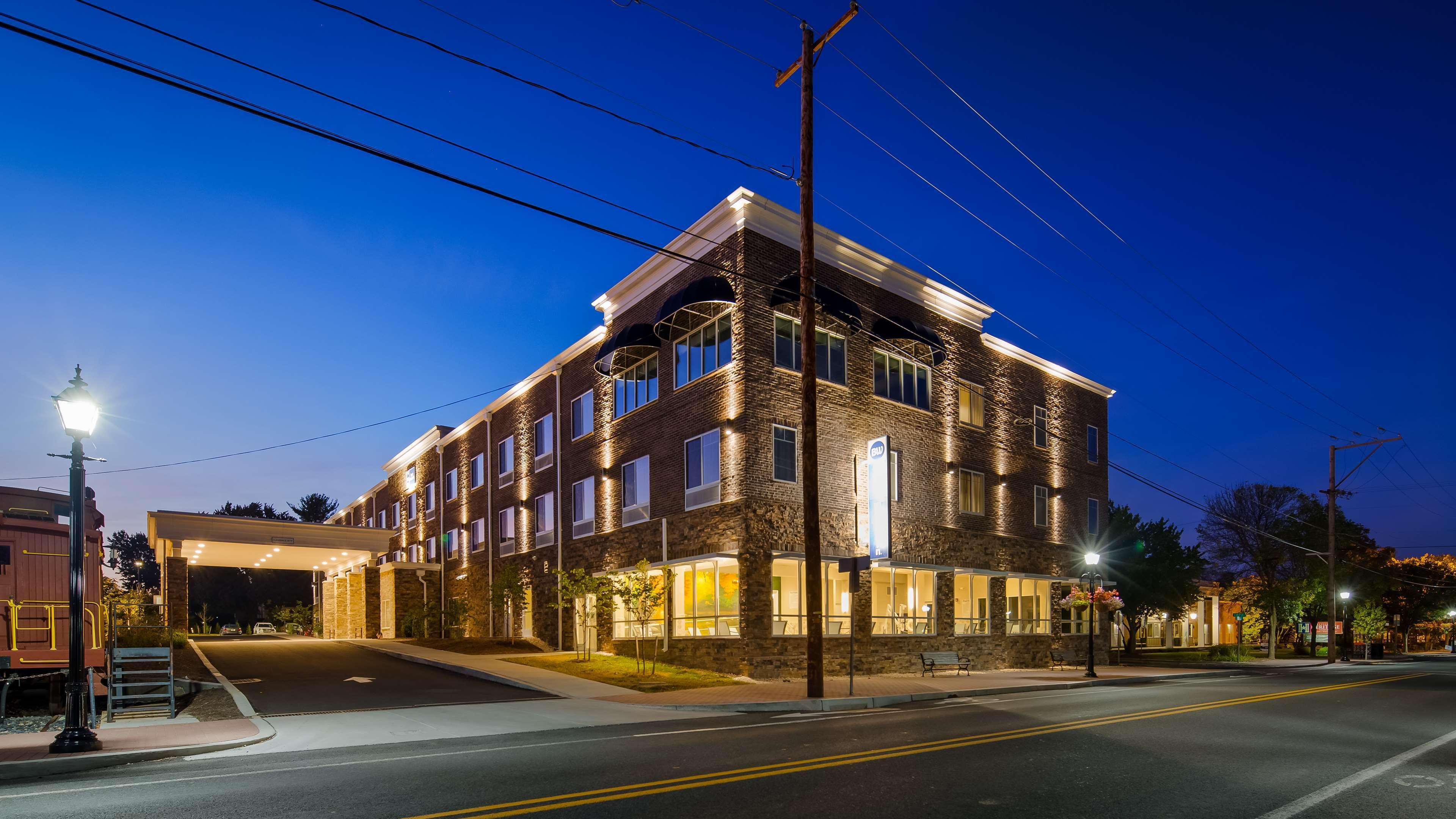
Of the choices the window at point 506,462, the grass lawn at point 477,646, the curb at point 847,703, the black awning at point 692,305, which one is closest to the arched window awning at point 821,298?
the black awning at point 692,305

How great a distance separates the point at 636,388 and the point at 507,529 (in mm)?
13529

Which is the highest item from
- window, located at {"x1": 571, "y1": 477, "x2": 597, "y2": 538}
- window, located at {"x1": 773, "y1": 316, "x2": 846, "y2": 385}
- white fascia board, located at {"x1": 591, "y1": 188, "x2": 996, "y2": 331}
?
white fascia board, located at {"x1": 591, "y1": 188, "x2": 996, "y2": 331}

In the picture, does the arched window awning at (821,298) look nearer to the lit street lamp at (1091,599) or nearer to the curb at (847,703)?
the curb at (847,703)

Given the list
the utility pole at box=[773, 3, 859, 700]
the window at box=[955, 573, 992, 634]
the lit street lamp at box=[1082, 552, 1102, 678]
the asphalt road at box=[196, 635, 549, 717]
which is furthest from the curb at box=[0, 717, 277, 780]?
the window at box=[955, 573, 992, 634]

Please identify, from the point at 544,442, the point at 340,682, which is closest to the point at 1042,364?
the point at 544,442

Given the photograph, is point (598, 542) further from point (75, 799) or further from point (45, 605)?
point (75, 799)

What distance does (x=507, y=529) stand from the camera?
4084cm

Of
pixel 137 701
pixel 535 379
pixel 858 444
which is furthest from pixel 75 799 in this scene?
pixel 535 379

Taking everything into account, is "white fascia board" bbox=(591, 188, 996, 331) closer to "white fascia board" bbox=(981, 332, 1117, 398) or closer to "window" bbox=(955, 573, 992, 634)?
"white fascia board" bbox=(981, 332, 1117, 398)

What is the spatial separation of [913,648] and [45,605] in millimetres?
22588

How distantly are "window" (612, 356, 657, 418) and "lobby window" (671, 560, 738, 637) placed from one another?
6.09 meters

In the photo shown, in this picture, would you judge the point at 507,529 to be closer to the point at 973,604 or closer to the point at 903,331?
the point at 973,604

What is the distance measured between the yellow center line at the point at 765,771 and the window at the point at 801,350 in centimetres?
1425

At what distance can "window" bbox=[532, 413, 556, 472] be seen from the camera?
36.9 m
